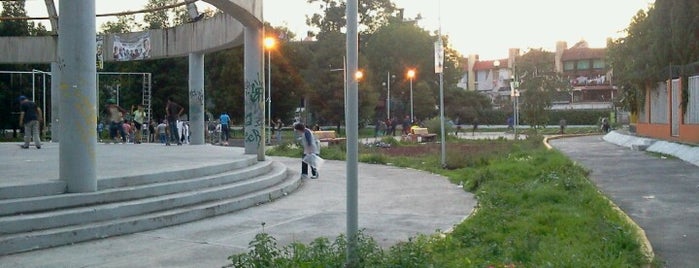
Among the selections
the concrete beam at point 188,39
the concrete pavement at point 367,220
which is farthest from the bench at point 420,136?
the concrete pavement at point 367,220

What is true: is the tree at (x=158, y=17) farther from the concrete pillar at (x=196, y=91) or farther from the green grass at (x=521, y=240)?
the green grass at (x=521, y=240)

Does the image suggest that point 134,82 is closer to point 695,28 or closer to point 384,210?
point 695,28

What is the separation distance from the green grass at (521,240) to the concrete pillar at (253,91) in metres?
6.92

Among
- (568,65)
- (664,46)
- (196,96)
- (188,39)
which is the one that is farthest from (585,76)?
(188,39)

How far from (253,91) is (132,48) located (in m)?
9.34

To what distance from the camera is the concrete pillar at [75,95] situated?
9664 millimetres

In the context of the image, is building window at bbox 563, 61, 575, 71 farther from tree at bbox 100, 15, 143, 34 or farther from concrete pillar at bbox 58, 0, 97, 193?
concrete pillar at bbox 58, 0, 97, 193

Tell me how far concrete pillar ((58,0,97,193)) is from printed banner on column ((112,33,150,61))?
14822mm

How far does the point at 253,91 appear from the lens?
1742 cm

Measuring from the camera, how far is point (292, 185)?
47.2ft

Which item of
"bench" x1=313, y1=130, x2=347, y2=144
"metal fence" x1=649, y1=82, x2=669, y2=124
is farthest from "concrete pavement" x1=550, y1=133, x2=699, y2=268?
"bench" x1=313, y1=130, x2=347, y2=144

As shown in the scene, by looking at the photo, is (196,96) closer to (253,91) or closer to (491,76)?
(253,91)

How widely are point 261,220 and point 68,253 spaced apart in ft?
10.4

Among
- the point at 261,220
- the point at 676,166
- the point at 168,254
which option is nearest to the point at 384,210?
the point at 261,220
